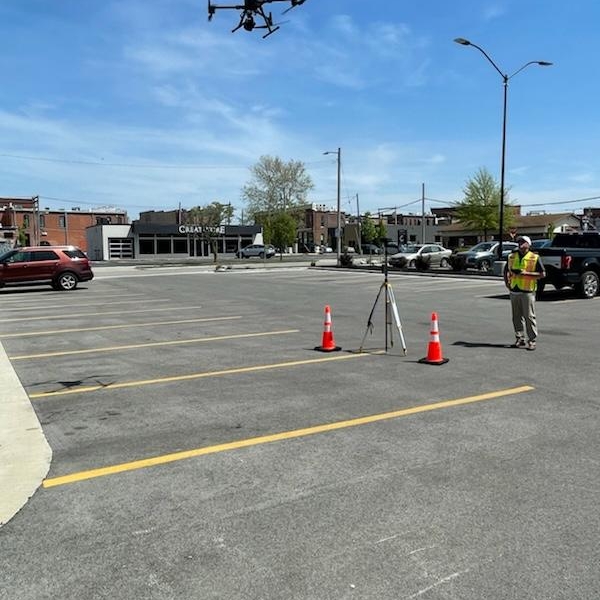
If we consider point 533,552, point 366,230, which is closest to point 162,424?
point 533,552

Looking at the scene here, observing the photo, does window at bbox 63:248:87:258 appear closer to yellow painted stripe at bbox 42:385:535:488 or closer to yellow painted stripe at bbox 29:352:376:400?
yellow painted stripe at bbox 29:352:376:400

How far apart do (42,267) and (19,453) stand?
2093 cm

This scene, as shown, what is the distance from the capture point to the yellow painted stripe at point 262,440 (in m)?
4.41

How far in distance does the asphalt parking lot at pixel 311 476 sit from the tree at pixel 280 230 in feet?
208

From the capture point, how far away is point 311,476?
4309 mm

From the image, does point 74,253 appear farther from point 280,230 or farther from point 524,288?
point 280,230

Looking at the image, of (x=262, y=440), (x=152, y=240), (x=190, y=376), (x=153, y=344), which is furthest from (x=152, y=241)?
(x=262, y=440)

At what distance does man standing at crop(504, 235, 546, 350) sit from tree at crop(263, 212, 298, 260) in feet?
206

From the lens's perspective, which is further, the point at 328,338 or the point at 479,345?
the point at 479,345

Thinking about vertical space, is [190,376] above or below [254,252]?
below

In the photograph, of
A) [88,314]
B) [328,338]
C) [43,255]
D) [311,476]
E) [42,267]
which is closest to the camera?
[311,476]

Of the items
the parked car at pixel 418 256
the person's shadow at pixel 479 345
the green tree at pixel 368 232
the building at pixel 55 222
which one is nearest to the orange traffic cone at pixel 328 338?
the person's shadow at pixel 479 345

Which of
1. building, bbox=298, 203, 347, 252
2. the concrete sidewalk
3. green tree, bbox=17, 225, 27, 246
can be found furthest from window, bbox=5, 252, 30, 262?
building, bbox=298, 203, 347, 252

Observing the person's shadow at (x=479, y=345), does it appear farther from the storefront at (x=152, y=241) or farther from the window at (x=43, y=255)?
the storefront at (x=152, y=241)
